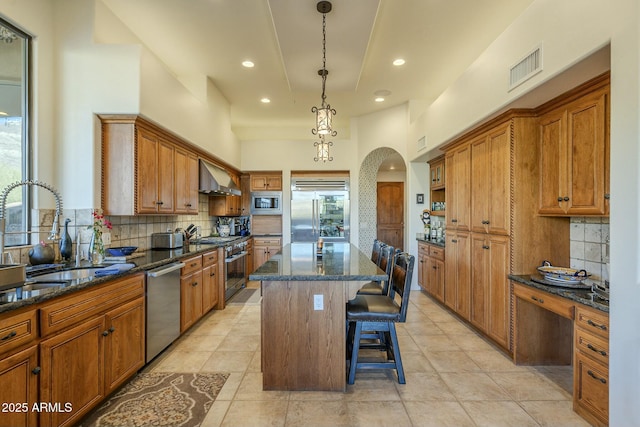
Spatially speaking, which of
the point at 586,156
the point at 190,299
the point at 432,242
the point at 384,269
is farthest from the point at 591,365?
the point at 190,299

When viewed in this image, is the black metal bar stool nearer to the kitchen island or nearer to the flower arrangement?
the kitchen island

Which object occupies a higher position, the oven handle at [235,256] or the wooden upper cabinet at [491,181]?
the wooden upper cabinet at [491,181]

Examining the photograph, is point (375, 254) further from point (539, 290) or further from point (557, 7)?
point (557, 7)

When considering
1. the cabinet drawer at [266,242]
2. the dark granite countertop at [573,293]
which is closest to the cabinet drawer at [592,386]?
the dark granite countertop at [573,293]

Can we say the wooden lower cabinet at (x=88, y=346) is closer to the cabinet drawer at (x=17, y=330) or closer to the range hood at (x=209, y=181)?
the cabinet drawer at (x=17, y=330)

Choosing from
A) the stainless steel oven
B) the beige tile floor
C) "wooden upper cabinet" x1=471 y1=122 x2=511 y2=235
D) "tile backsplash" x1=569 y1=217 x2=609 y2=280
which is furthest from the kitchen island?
the stainless steel oven

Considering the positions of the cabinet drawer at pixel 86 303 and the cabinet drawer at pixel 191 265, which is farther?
the cabinet drawer at pixel 191 265

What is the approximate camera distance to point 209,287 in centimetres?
381

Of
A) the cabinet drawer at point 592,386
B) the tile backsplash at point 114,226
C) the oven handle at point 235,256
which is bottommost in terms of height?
the cabinet drawer at point 592,386

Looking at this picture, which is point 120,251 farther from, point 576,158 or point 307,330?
point 576,158

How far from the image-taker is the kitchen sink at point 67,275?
2.03 meters

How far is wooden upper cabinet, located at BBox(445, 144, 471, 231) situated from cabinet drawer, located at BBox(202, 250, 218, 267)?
10.2 feet

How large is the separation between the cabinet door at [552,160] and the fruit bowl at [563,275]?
0.47 metres

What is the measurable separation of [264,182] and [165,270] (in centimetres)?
384
